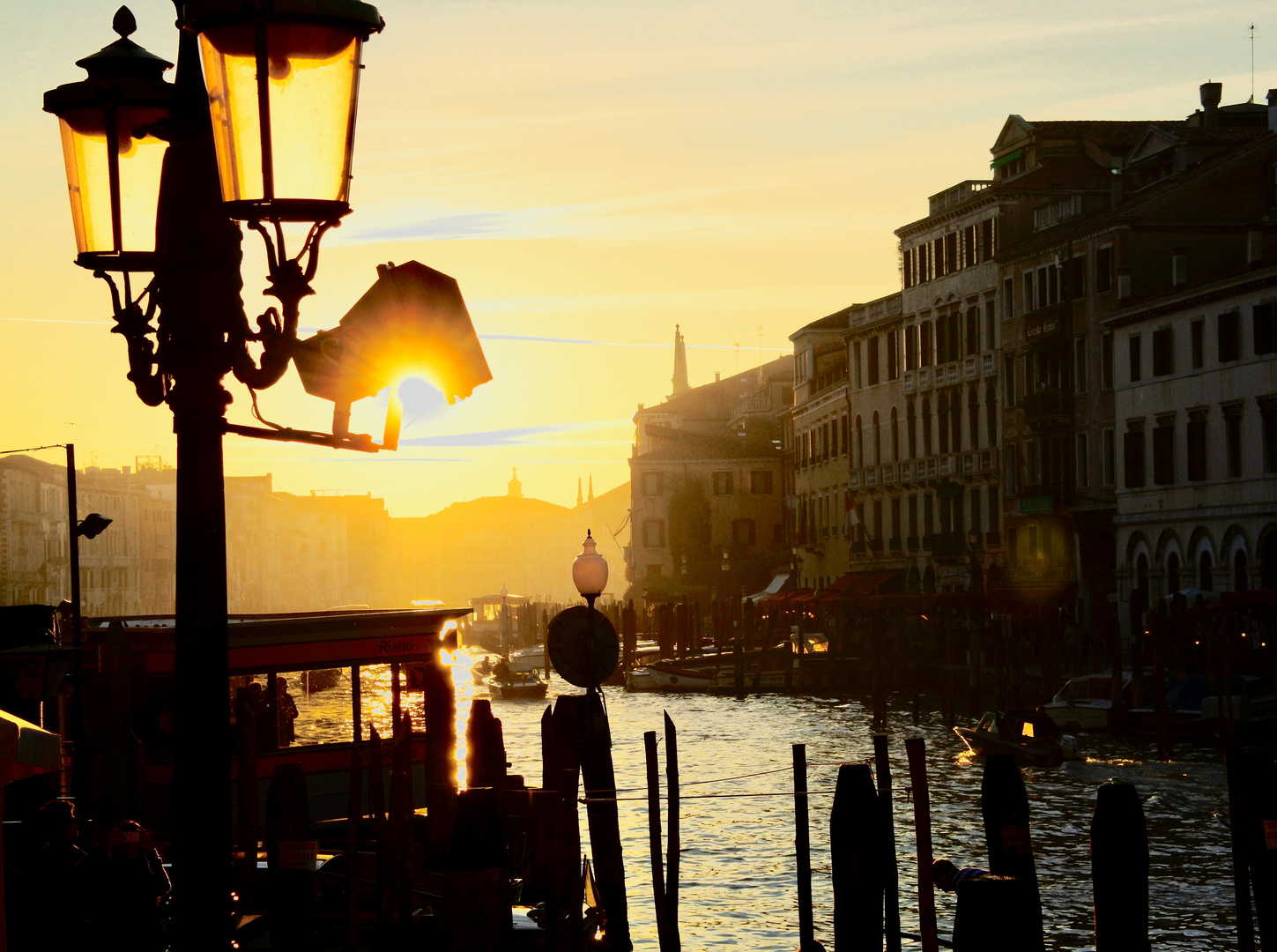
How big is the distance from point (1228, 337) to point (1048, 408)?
29.0 feet

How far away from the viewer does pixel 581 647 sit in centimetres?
1365

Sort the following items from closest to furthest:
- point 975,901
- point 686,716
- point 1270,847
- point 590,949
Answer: point 975,901
point 1270,847
point 590,949
point 686,716

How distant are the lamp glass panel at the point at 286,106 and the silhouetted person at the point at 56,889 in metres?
6.50

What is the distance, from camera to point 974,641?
3972 centimetres

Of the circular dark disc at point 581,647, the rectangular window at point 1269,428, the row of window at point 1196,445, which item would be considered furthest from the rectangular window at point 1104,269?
the circular dark disc at point 581,647

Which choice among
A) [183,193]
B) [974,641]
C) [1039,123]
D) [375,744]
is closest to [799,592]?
[1039,123]

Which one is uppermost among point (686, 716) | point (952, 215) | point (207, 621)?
point (952, 215)

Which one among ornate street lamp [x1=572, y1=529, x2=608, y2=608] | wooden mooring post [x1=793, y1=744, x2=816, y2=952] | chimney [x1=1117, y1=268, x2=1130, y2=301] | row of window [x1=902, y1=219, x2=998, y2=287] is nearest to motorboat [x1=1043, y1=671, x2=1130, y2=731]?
chimney [x1=1117, y1=268, x2=1130, y2=301]

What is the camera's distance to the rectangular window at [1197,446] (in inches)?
1672

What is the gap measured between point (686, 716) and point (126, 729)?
28.7 meters

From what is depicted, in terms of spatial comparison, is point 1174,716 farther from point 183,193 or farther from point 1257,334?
point 183,193

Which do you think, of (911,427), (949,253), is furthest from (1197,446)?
(911,427)

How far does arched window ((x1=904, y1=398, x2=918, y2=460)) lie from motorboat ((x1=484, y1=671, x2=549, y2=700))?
15.1 metres

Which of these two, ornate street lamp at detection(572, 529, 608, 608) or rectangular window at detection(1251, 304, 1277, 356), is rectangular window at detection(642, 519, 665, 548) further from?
ornate street lamp at detection(572, 529, 608, 608)
